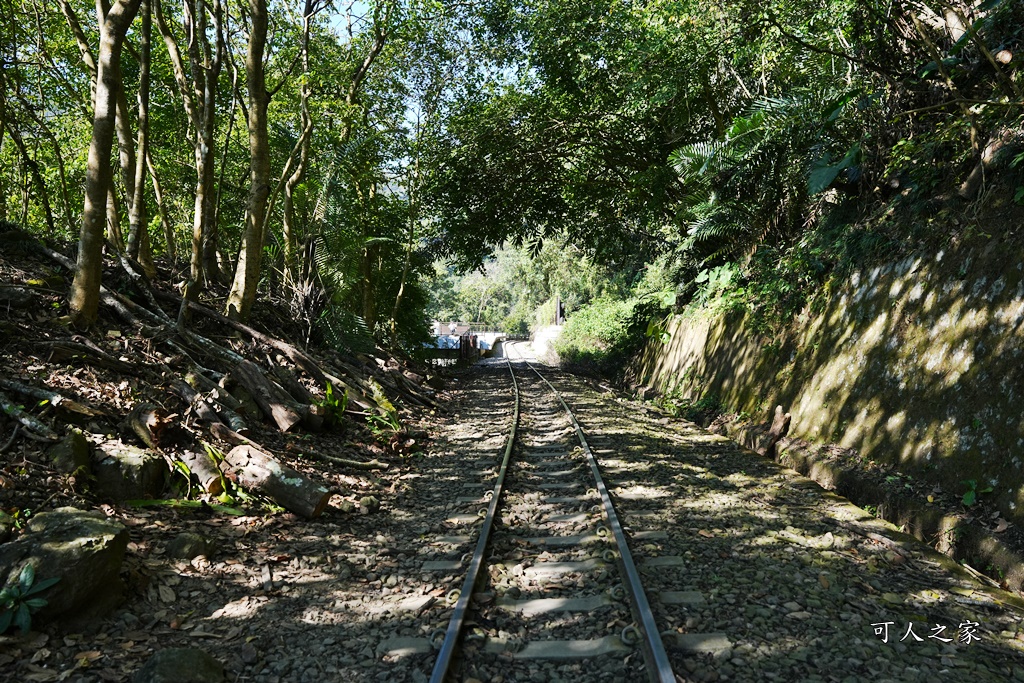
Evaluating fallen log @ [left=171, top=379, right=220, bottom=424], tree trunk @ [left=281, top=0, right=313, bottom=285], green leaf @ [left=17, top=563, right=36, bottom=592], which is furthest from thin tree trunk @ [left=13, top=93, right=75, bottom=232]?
green leaf @ [left=17, top=563, right=36, bottom=592]

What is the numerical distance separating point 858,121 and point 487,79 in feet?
32.7

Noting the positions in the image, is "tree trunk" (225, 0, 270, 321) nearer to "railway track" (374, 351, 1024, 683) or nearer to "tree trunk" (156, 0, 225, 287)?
"tree trunk" (156, 0, 225, 287)

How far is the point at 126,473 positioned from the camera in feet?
15.1

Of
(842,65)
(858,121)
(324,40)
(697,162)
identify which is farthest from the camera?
(324,40)

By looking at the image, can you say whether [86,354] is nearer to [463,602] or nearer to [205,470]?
[205,470]

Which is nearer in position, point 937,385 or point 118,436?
point 118,436

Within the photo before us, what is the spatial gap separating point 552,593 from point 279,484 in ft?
8.79

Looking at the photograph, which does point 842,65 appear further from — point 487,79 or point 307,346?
point 307,346

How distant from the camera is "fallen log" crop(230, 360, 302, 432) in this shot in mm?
Answer: 7234

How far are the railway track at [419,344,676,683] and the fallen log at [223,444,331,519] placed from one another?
4.74ft

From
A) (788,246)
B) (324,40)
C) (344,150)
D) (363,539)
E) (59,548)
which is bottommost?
(363,539)

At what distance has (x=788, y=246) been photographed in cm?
1091

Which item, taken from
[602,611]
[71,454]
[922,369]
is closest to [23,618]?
[71,454]

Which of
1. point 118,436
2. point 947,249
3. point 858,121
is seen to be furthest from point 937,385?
point 118,436
